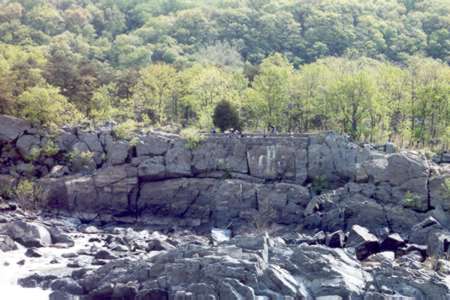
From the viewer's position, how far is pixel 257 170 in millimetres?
68562

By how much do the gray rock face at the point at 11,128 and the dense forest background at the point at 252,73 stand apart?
3.60ft

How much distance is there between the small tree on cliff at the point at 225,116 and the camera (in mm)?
75194

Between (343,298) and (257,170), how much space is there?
95.2ft

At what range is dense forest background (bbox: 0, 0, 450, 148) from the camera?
75438 millimetres

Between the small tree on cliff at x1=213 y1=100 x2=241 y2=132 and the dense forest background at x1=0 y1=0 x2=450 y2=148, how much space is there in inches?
99.6

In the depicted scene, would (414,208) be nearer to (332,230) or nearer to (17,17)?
(332,230)

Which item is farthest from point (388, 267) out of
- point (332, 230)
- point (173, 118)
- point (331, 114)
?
point (173, 118)

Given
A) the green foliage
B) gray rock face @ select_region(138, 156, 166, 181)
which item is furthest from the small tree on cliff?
the green foliage

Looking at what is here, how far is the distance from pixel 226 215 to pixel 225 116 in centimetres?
1231

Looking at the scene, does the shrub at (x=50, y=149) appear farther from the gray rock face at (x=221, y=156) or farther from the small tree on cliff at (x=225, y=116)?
the small tree on cliff at (x=225, y=116)

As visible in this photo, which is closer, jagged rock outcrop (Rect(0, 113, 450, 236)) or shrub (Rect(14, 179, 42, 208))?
jagged rock outcrop (Rect(0, 113, 450, 236))

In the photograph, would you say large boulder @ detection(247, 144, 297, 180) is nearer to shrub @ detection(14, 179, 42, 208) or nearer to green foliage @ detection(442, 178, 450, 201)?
green foliage @ detection(442, 178, 450, 201)

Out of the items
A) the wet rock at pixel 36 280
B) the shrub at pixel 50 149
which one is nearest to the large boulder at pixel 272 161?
the shrub at pixel 50 149

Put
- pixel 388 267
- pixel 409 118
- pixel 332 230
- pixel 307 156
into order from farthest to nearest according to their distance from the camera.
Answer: pixel 409 118, pixel 307 156, pixel 332 230, pixel 388 267
